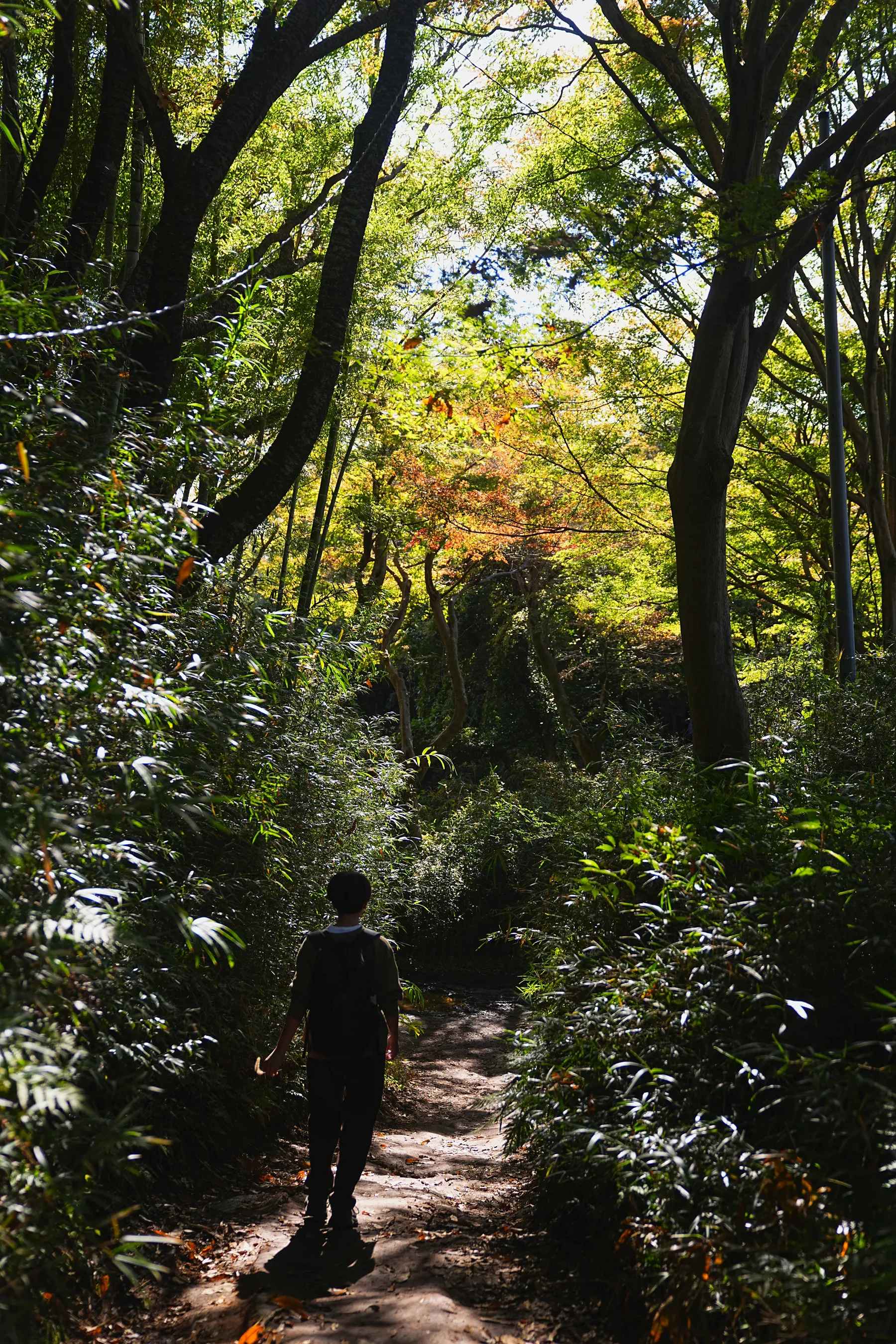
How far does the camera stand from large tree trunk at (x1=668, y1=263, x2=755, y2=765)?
5.93 m

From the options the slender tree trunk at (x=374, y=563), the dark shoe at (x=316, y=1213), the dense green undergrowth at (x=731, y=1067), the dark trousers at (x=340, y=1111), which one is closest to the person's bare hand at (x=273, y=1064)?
the dark trousers at (x=340, y=1111)

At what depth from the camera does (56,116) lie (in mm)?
5129

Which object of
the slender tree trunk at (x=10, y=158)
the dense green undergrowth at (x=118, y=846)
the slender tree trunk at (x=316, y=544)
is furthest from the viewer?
the slender tree trunk at (x=316, y=544)

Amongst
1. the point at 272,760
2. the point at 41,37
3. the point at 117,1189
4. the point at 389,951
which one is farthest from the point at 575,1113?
the point at 41,37

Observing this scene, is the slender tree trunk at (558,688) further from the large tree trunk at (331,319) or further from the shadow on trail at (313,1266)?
the shadow on trail at (313,1266)

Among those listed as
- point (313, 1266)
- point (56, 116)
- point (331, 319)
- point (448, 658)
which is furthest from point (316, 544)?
point (448, 658)

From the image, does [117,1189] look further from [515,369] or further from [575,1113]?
[515,369]

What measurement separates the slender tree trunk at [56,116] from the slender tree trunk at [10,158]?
0.85 ft

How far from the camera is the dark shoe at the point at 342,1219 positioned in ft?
11.3

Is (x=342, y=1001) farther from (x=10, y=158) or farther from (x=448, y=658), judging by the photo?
(x=448, y=658)

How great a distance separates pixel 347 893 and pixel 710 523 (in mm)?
3456

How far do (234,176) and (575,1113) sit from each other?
27.7 ft

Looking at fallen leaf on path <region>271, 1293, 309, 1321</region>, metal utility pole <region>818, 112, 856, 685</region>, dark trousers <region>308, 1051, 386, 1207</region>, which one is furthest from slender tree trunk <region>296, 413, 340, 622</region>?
fallen leaf on path <region>271, 1293, 309, 1321</region>

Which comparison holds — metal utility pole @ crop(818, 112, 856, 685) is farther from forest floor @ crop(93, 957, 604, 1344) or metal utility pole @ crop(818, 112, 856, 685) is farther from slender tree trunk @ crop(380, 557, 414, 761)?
slender tree trunk @ crop(380, 557, 414, 761)
